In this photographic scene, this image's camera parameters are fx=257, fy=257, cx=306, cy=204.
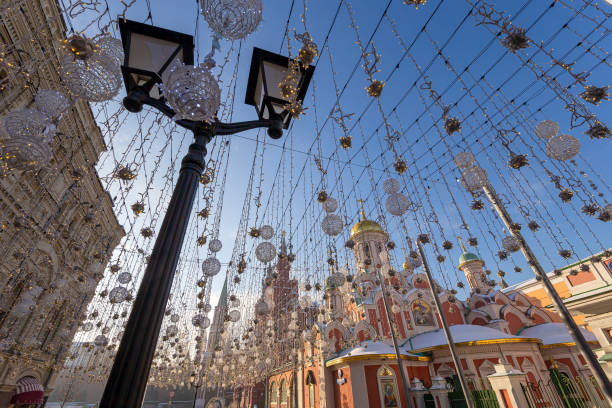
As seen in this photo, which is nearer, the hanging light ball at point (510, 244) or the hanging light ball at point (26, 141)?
the hanging light ball at point (26, 141)

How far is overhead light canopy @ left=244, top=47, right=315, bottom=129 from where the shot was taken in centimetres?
286

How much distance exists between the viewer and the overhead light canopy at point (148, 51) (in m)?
2.40

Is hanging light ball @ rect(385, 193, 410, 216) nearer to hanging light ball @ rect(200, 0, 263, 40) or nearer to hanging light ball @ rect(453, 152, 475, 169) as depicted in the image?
hanging light ball @ rect(453, 152, 475, 169)

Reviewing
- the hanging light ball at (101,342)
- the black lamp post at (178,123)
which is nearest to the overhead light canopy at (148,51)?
the black lamp post at (178,123)

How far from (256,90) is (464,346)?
18933mm

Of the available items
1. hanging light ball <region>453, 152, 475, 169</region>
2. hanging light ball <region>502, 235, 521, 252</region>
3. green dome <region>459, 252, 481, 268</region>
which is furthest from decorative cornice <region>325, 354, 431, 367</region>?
green dome <region>459, 252, 481, 268</region>

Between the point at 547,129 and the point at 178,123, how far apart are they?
24.6ft

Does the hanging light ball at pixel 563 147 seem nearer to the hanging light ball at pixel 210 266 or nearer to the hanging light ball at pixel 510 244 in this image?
the hanging light ball at pixel 510 244

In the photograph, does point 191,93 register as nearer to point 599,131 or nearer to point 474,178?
point 599,131

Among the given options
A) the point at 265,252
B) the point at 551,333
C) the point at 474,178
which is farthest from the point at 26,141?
the point at 551,333

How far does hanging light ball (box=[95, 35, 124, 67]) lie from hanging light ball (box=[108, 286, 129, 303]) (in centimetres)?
841

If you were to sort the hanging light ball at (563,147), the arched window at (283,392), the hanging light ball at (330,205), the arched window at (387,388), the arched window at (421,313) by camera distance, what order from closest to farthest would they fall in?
the hanging light ball at (563,147) < the hanging light ball at (330,205) < the arched window at (387,388) < the arched window at (421,313) < the arched window at (283,392)

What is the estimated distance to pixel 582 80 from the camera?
358cm

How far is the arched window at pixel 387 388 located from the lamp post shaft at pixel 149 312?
57.1 ft
